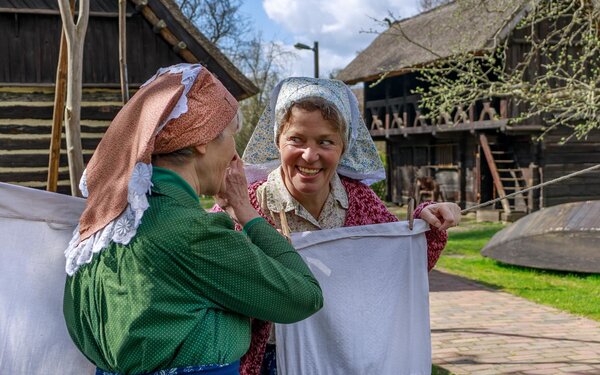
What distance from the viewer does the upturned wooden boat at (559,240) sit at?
30.5 ft

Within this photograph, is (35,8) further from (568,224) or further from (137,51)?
(568,224)

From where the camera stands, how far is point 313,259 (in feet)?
7.89

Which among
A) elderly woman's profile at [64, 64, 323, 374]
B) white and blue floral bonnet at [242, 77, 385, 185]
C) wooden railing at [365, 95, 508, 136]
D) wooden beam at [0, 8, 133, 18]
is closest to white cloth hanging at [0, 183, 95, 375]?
elderly woman's profile at [64, 64, 323, 374]

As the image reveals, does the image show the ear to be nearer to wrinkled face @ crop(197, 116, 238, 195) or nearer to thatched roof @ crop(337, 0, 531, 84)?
wrinkled face @ crop(197, 116, 238, 195)

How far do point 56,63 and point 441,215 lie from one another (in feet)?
25.7

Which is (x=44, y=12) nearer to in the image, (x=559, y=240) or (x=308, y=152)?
(x=559, y=240)

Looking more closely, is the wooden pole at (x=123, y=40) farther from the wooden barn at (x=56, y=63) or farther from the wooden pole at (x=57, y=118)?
the wooden barn at (x=56, y=63)

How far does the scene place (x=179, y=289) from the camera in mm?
1628

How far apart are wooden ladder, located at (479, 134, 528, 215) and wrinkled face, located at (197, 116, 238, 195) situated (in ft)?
56.8

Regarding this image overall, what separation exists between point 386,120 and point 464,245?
433 inches

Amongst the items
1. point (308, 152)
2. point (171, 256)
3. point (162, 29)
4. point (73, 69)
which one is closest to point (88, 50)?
point (162, 29)

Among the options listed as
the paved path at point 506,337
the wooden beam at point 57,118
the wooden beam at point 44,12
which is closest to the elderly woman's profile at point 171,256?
the wooden beam at point 57,118

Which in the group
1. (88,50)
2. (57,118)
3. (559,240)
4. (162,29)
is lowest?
(559,240)

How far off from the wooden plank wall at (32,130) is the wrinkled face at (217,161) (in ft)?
25.3
